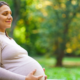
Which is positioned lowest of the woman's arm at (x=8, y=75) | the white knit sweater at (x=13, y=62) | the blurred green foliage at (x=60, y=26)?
the blurred green foliage at (x=60, y=26)

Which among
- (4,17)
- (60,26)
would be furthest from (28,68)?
(60,26)

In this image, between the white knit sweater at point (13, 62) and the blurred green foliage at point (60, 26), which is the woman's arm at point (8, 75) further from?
the blurred green foliage at point (60, 26)

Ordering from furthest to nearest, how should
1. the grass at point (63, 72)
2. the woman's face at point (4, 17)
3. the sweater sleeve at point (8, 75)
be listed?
the grass at point (63, 72), the woman's face at point (4, 17), the sweater sleeve at point (8, 75)

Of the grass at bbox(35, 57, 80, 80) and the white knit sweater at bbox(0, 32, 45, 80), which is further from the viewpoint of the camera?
the grass at bbox(35, 57, 80, 80)

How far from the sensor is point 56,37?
38.0 ft

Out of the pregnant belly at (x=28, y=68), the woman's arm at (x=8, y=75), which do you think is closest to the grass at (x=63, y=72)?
the pregnant belly at (x=28, y=68)

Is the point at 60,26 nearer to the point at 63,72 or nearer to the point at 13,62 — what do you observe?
the point at 63,72

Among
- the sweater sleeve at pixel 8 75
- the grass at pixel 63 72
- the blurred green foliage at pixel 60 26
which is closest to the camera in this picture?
the sweater sleeve at pixel 8 75

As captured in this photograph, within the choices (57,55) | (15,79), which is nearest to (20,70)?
(15,79)

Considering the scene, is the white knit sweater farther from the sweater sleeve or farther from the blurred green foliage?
the blurred green foliage

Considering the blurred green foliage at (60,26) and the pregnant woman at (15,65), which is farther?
the blurred green foliage at (60,26)

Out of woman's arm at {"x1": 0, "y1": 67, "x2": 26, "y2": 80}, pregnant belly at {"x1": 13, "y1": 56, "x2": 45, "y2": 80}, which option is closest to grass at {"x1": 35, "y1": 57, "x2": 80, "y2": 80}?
pregnant belly at {"x1": 13, "y1": 56, "x2": 45, "y2": 80}

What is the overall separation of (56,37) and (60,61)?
6.45 ft

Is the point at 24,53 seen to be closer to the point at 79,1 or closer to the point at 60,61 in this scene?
the point at 79,1
